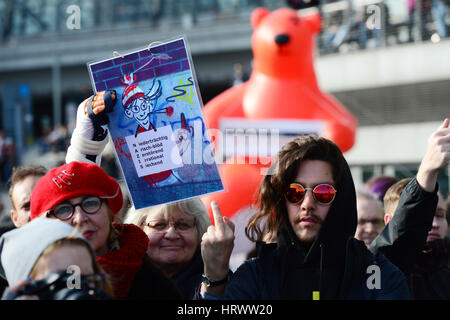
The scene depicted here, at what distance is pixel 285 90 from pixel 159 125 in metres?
4.88

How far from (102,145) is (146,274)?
25.4 inches

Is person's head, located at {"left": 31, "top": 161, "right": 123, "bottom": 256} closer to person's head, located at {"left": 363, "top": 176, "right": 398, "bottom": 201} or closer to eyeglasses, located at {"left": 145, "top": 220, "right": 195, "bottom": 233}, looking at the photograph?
eyeglasses, located at {"left": 145, "top": 220, "right": 195, "bottom": 233}

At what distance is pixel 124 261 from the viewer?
108 inches

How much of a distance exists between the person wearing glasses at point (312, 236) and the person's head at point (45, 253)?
508 millimetres

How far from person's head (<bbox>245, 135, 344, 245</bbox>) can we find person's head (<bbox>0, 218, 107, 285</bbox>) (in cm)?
74

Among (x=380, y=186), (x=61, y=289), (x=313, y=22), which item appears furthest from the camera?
(x=313, y=22)

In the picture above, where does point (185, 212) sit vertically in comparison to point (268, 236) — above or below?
below

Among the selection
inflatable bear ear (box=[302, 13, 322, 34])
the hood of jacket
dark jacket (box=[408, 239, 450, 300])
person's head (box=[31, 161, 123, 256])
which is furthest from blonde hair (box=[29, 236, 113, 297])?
inflatable bear ear (box=[302, 13, 322, 34])

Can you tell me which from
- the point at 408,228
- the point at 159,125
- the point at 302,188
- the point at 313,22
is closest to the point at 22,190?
the point at 159,125

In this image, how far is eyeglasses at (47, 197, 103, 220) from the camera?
108 inches

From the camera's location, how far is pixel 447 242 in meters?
3.46

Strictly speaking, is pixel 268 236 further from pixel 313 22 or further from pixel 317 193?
pixel 313 22

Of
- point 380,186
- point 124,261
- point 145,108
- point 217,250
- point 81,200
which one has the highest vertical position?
point 145,108
